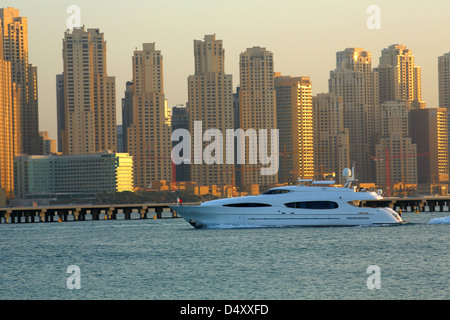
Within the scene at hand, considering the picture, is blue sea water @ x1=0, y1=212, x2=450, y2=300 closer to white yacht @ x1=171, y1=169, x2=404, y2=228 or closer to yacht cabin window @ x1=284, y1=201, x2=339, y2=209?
white yacht @ x1=171, y1=169, x2=404, y2=228

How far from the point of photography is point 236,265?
57.7 m

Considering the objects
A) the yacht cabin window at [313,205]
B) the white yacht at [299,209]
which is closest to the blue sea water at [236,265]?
the white yacht at [299,209]

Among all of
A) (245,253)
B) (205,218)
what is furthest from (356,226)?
(245,253)

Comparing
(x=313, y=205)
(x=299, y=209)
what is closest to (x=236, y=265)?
(x=299, y=209)

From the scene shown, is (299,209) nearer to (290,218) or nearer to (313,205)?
(290,218)

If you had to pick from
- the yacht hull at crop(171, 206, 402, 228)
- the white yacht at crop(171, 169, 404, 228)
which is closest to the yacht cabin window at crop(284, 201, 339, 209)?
the white yacht at crop(171, 169, 404, 228)

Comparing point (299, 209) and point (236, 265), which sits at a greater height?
point (299, 209)

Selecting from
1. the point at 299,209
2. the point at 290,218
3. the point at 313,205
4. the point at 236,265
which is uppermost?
the point at 313,205

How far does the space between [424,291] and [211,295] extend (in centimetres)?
1024

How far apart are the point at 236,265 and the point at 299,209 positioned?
2289 cm

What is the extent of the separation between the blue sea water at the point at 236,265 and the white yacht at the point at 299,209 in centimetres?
112

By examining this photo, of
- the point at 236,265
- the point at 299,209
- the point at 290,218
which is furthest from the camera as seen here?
the point at 290,218

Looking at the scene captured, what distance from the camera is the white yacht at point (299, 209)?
79.6 m

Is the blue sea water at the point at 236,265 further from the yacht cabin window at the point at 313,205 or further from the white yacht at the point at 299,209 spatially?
the yacht cabin window at the point at 313,205
